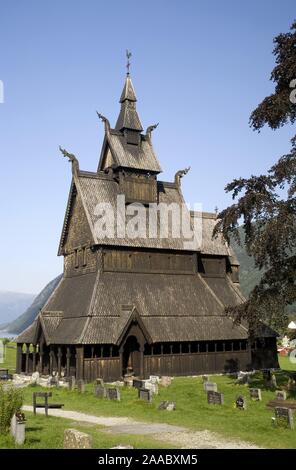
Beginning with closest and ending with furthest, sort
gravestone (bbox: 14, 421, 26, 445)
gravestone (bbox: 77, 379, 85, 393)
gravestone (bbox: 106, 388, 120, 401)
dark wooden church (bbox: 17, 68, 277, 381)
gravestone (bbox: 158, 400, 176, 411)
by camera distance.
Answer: gravestone (bbox: 14, 421, 26, 445) → gravestone (bbox: 158, 400, 176, 411) → gravestone (bbox: 106, 388, 120, 401) → gravestone (bbox: 77, 379, 85, 393) → dark wooden church (bbox: 17, 68, 277, 381)

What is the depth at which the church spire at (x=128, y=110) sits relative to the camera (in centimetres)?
5084

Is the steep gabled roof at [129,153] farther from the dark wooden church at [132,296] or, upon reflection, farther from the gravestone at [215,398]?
the gravestone at [215,398]

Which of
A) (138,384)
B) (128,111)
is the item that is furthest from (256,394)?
(128,111)

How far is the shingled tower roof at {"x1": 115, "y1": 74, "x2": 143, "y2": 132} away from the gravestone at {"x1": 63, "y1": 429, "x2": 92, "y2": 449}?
126 ft

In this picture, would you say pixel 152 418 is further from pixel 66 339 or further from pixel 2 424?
pixel 66 339

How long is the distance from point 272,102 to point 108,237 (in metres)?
19.8

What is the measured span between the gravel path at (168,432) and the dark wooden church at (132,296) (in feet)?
46.3

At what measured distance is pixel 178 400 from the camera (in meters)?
29.2

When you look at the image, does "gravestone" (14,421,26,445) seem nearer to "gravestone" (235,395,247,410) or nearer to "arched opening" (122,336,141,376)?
"gravestone" (235,395,247,410)

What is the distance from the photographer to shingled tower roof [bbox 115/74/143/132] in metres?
50.8

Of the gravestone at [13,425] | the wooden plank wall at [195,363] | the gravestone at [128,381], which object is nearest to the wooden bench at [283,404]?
the gravestone at [13,425]

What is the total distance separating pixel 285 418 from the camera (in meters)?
20.8

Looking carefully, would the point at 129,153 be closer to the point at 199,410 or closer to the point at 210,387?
the point at 210,387

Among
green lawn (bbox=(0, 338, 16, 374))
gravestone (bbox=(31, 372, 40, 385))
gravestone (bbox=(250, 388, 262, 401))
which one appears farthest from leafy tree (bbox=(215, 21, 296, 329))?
green lawn (bbox=(0, 338, 16, 374))
